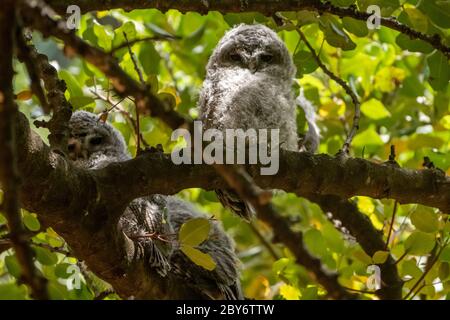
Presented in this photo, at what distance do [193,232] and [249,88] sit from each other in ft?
3.02

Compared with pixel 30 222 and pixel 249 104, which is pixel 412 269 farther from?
pixel 30 222

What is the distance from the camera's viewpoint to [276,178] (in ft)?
6.81

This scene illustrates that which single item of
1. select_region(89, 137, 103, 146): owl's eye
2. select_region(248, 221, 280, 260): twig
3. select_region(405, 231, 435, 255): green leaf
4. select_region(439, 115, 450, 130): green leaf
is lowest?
select_region(248, 221, 280, 260): twig

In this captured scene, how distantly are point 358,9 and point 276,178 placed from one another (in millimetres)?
699

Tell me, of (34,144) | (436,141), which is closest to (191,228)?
(34,144)

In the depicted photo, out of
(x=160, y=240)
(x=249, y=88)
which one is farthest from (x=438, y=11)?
(x=160, y=240)

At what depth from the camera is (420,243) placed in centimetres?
238


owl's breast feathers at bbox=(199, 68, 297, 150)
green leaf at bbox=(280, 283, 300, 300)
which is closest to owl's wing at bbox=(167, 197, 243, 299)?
green leaf at bbox=(280, 283, 300, 300)

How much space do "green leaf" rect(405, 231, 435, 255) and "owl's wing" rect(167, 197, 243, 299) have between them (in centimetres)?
87

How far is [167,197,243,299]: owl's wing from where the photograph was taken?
9.31ft
